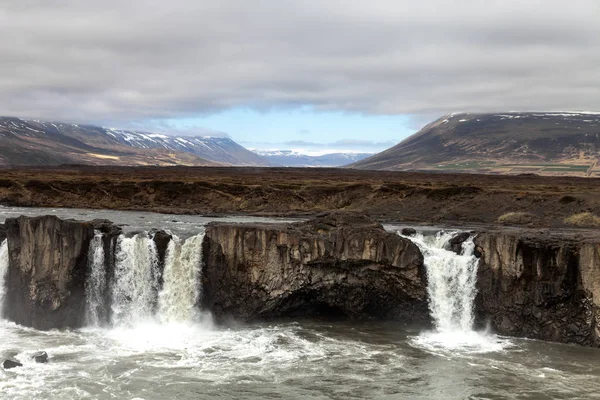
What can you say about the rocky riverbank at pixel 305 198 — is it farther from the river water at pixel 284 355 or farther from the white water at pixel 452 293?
the river water at pixel 284 355

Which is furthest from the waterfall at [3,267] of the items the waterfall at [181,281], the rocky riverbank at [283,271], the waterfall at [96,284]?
the waterfall at [181,281]

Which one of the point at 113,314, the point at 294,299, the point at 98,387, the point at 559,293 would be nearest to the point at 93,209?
the point at 113,314

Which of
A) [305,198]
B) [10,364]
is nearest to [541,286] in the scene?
[10,364]

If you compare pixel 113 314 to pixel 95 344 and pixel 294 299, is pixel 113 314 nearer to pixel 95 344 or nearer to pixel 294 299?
pixel 95 344

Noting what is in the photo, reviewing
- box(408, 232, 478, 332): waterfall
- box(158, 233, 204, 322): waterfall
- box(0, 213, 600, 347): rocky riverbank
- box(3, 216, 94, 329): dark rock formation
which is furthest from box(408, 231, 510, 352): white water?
box(3, 216, 94, 329): dark rock formation

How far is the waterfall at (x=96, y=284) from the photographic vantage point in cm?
4194

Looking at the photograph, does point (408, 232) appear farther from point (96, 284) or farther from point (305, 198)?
point (305, 198)

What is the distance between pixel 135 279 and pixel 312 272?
44.6 feet

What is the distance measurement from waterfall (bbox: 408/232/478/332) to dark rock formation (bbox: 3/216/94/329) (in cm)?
2618

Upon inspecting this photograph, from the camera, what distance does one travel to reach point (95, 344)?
3706 cm

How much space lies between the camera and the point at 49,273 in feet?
136

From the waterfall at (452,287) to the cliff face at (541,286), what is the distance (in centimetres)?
77

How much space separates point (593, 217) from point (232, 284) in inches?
1708

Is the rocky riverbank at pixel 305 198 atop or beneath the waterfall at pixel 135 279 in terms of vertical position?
atop
